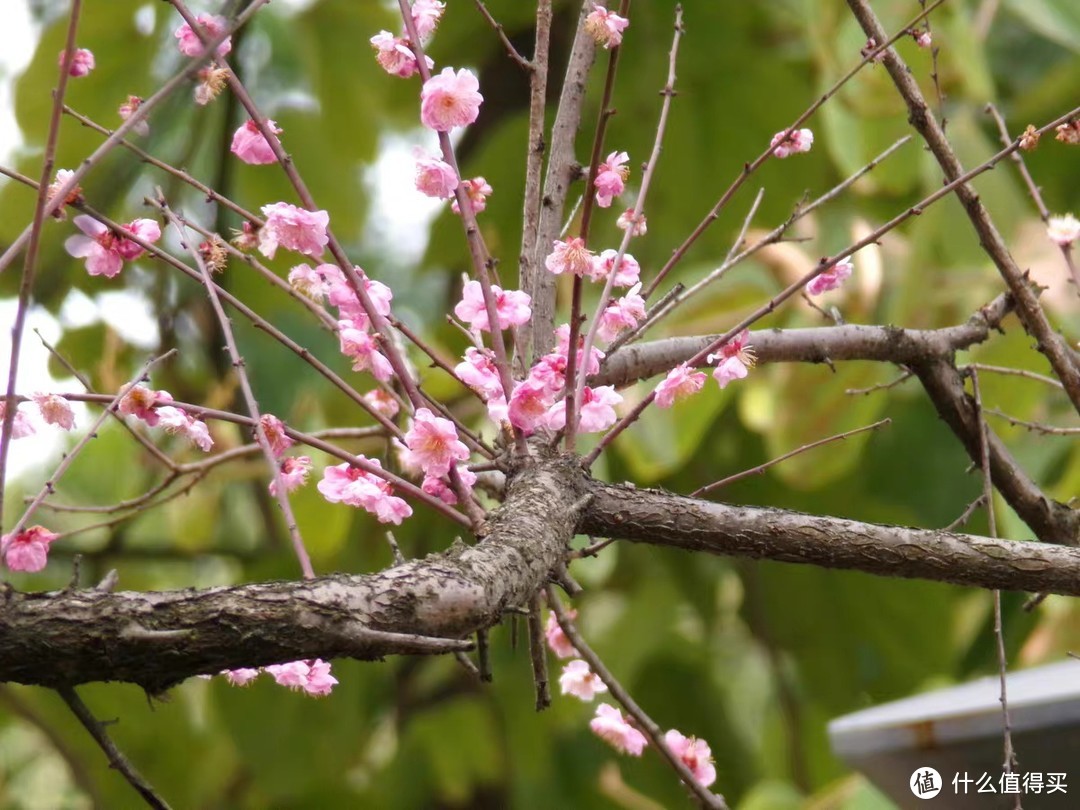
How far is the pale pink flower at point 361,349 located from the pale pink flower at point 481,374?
0.05 metres

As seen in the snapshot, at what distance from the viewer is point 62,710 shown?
2.21 m

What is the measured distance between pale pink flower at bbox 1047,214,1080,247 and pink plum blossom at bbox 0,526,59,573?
773 millimetres

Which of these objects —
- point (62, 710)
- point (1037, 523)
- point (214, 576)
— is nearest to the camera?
point (1037, 523)

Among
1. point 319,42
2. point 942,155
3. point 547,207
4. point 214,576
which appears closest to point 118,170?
point 547,207

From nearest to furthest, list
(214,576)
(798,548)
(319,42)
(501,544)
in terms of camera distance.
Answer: (501,544) → (798,548) → (319,42) → (214,576)

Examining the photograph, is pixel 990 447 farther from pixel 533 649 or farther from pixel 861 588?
pixel 861 588

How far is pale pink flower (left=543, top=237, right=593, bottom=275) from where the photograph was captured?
2.28 feet

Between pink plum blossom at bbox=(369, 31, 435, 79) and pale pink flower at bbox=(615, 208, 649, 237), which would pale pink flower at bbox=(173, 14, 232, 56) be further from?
pale pink flower at bbox=(615, 208, 649, 237)

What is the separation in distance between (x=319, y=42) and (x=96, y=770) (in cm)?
147

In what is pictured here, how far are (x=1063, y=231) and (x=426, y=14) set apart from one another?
0.54m

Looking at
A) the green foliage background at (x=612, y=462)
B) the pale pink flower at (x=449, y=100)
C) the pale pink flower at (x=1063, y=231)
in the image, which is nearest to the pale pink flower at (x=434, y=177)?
the pale pink flower at (x=449, y=100)

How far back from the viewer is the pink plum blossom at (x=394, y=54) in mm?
765

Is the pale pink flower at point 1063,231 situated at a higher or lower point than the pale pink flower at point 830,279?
higher

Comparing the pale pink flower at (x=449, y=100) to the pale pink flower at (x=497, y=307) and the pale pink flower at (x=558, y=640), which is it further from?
the pale pink flower at (x=558, y=640)
